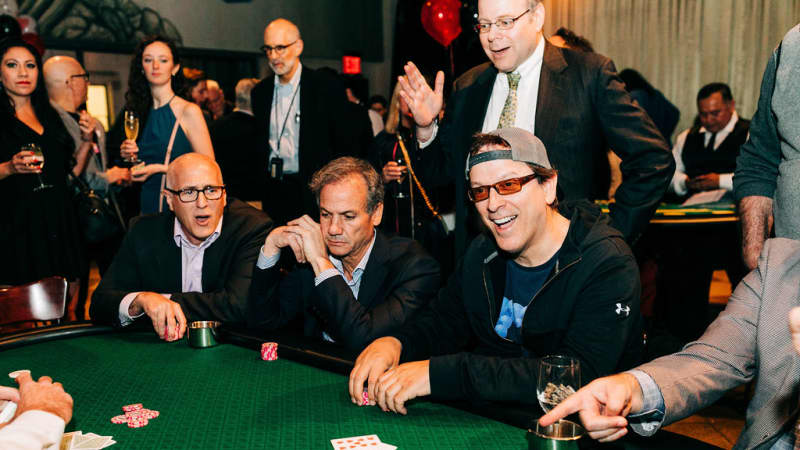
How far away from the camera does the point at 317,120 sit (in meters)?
3.81

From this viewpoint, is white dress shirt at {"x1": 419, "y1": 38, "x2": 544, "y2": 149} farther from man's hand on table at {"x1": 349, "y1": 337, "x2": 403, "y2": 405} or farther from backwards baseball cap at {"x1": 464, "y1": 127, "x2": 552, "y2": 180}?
man's hand on table at {"x1": 349, "y1": 337, "x2": 403, "y2": 405}

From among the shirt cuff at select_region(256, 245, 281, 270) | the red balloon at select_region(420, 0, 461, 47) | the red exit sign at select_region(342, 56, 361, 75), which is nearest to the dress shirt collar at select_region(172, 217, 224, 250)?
the shirt cuff at select_region(256, 245, 281, 270)

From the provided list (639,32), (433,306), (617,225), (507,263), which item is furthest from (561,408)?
(639,32)

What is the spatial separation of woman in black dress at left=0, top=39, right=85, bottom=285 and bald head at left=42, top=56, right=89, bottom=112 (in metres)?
0.96

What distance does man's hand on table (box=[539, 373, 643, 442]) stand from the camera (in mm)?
1257

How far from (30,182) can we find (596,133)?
2674 millimetres

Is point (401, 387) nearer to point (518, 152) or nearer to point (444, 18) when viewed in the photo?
point (518, 152)

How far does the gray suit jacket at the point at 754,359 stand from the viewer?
4.43ft

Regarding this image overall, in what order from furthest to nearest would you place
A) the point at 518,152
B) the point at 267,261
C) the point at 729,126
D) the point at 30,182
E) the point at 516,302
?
the point at 729,126
the point at 30,182
the point at 267,261
the point at 516,302
the point at 518,152

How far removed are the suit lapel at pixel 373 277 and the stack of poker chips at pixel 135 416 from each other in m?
1.01

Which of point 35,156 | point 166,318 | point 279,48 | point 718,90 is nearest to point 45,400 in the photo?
point 166,318

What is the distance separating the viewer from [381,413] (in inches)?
60.5

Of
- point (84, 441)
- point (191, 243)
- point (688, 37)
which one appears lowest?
point (84, 441)

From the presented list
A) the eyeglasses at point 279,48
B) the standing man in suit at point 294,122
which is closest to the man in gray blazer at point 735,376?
the standing man in suit at point 294,122
